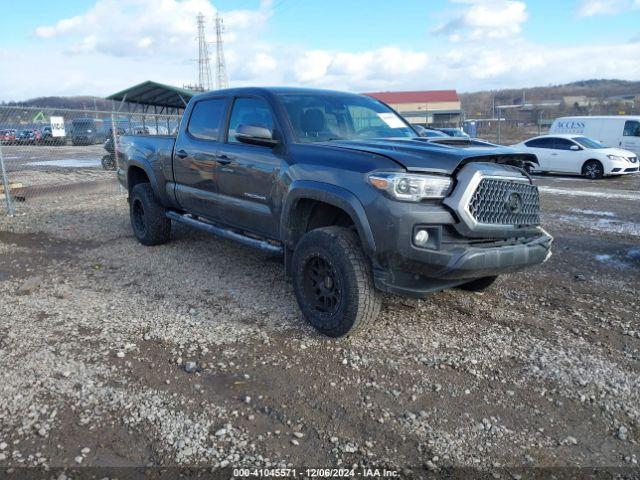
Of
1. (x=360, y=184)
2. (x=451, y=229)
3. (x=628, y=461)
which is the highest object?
(x=360, y=184)

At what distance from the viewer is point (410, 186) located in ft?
11.2

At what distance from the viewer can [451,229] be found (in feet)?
11.4

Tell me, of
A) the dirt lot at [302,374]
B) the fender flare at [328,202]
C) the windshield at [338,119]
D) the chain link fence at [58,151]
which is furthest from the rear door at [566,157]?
the fender flare at [328,202]

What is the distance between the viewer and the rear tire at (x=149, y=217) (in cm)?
657

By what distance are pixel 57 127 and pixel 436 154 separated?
17641 mm

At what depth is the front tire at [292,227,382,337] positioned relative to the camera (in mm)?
3650

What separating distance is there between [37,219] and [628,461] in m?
9.28

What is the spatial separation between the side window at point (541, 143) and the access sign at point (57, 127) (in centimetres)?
1578

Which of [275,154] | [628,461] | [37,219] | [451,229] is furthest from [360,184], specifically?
[37,219]

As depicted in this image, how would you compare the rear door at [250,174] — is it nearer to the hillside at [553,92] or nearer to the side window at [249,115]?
the side window at [249,115]

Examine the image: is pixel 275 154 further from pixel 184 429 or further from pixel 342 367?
pixel 184 429

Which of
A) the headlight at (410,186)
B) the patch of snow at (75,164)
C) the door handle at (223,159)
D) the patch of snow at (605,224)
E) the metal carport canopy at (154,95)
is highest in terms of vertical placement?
the metal carport canopy at (154,95)

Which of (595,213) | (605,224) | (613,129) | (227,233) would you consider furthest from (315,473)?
(613,129)

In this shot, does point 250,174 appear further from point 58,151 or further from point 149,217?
point 58,151
